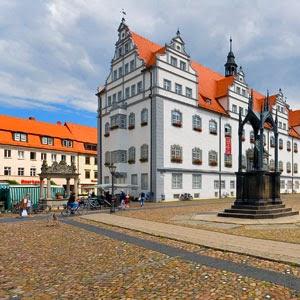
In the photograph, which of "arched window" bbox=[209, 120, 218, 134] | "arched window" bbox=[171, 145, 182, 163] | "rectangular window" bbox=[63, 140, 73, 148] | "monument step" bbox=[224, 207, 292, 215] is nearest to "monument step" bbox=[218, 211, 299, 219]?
"monument step" bbox=[224, 207, 292, 215]

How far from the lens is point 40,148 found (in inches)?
2454

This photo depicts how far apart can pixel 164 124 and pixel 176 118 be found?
2.34m

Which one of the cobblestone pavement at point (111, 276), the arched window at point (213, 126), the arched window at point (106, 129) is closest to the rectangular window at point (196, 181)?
the arched window at point (213, 126)

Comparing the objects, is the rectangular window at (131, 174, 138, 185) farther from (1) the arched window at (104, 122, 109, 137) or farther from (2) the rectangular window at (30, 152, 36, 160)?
(2) the rectangular window at (30, 152, 36, 160)

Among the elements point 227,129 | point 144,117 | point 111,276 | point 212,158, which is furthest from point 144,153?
point 111,276

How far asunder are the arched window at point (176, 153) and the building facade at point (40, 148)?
56.8 feet

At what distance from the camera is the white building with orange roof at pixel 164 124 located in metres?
40.5

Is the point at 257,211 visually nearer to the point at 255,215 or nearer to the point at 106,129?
the point at 255,215

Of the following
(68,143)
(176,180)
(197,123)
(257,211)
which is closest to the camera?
(257,211)

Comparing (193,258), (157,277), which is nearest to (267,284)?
(157,277)

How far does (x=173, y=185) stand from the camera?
41.3 meters

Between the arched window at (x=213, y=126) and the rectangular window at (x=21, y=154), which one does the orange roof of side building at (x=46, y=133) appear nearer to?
the rectangular window at (x=21, y=154)

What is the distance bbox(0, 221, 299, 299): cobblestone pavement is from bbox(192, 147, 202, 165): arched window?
33.5m

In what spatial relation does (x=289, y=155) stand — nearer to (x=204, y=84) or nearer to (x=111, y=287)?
(x=204, y=84)
